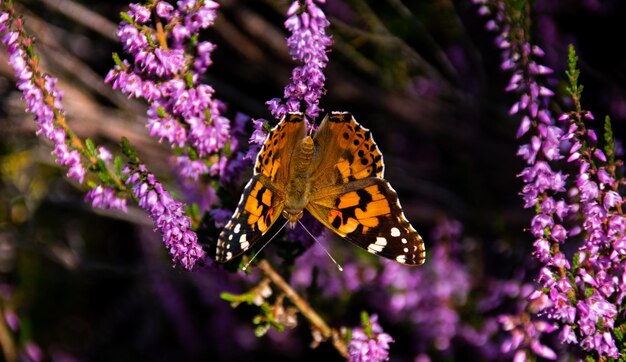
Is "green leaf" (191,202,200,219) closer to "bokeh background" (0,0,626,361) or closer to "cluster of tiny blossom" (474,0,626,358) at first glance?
"bokeh background" (0,0,626,361)

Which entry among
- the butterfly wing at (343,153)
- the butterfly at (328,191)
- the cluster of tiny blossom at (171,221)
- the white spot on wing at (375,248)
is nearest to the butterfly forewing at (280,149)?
the butterfly at (328,191)

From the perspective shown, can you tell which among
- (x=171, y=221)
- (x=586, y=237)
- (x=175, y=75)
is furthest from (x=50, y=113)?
(x=586, y=237)

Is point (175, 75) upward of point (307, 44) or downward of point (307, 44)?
downward

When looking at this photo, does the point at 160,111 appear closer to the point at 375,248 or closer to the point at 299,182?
the point at 299,182

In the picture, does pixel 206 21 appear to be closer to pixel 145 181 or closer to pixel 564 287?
pixel 145 181

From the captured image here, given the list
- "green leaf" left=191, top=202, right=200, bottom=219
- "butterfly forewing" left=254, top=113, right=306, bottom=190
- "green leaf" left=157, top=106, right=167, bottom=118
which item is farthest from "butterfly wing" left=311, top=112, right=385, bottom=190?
"green leaf" left=157, top=106, right=167, bottom=118

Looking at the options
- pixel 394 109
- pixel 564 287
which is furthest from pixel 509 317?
pixel 394 109
